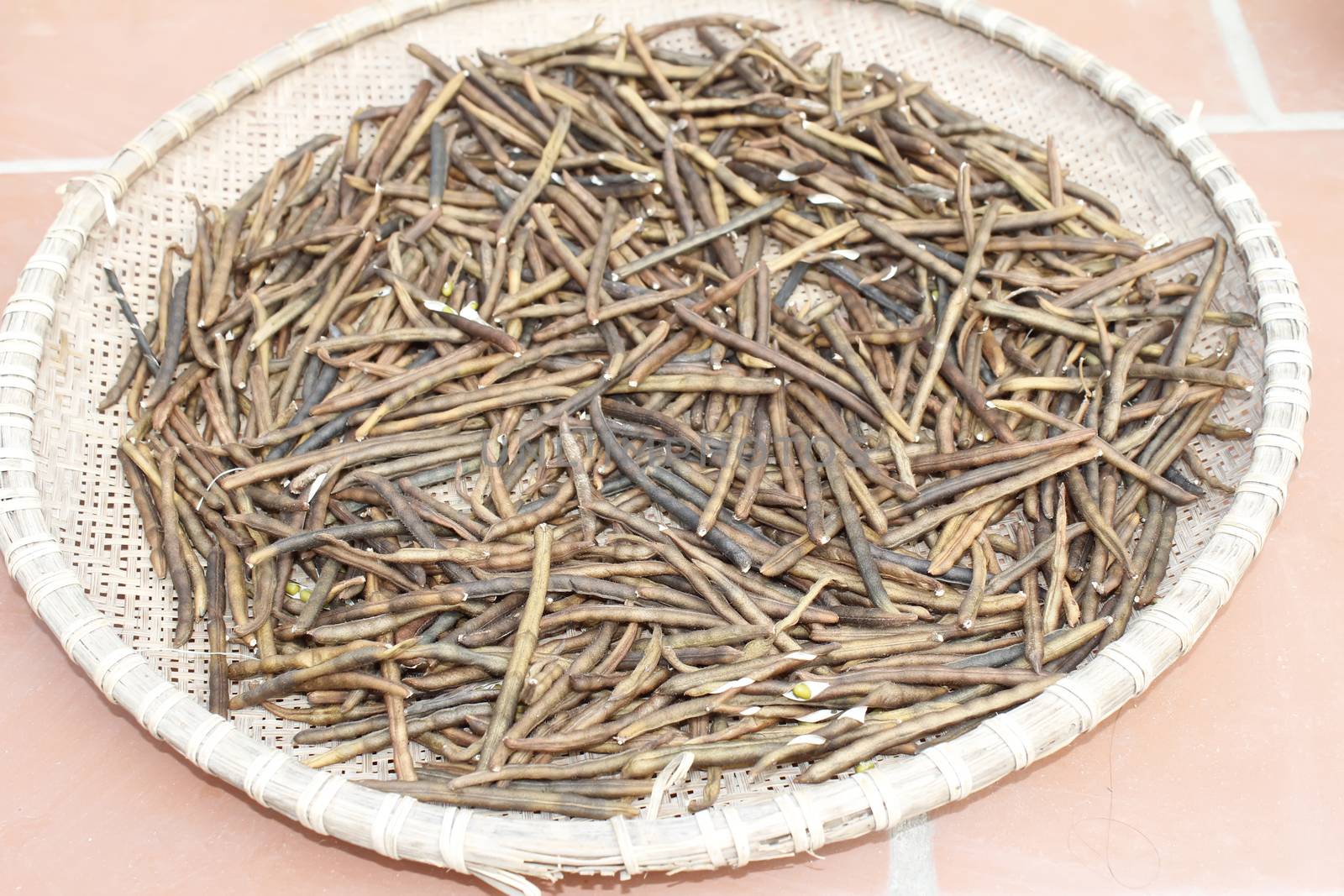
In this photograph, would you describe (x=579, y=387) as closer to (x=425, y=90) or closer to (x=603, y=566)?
(x=603, y=566)

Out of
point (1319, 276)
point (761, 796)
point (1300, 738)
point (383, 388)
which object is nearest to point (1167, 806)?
point (1300, 738)

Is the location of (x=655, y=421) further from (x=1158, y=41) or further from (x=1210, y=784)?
(x=1158, y=41)

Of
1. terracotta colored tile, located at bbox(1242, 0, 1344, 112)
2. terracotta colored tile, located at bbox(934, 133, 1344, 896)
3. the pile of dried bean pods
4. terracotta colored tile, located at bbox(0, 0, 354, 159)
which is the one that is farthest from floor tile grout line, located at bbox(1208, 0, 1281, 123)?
terracotta colored tile, located at bbox(0, 0, 354, 159)

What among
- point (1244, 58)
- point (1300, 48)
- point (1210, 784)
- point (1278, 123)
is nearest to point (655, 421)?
point (1210, 784)

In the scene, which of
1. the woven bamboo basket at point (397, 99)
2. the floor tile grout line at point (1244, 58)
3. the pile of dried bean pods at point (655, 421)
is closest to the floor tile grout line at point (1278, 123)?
the floor tile grout line at point (1244, 58)

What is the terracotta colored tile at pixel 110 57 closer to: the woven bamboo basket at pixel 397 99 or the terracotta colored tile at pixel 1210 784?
the woven bamboo basket at pixel 397 99

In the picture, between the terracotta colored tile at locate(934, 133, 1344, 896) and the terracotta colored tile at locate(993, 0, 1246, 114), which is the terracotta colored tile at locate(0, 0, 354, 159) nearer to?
the terracotta colored tile at locate(993, 0, 1246, 114)
